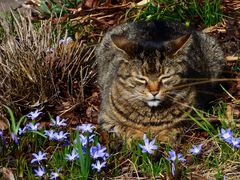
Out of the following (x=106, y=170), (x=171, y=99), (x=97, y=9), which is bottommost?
(x=106, y=170)

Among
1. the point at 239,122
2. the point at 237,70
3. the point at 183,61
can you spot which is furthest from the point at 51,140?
the point at 237,70

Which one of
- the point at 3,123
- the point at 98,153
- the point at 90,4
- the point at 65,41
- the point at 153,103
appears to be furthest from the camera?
the point at 90,4

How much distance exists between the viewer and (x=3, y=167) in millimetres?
4773

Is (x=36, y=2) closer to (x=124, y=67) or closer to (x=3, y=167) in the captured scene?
(x=124, y=67)

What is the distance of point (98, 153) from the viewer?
186 inches

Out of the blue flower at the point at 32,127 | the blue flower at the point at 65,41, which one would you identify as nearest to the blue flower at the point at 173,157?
the blue flower at the point at 32,127

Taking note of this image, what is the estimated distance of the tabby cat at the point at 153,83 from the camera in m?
5.16

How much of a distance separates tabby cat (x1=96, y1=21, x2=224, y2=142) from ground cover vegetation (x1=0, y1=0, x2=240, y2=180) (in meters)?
0.16

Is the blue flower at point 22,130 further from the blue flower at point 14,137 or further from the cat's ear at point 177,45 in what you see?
the cat's ear at point 177,45

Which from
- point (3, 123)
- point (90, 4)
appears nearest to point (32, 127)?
point (3, 123)

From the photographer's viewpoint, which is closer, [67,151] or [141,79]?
[67,151]

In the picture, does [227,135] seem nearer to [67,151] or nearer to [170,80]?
[170,80]

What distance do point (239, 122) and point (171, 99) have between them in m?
0.60

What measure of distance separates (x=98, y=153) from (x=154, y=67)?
859 mm
